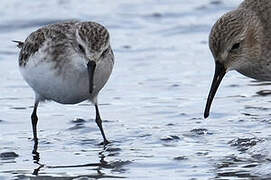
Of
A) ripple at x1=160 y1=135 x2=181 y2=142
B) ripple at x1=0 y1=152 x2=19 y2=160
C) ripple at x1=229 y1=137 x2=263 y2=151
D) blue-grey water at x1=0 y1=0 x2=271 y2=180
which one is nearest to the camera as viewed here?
blue-grey water at x1=0 y1=0 x2=271 y2=180

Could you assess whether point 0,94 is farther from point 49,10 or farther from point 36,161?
point 49,10

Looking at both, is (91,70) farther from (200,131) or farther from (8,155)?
(200,131)

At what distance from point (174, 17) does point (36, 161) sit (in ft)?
20.8

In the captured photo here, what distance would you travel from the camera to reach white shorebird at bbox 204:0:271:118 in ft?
29.0

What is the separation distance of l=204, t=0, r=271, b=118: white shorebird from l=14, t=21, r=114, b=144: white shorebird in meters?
1.08

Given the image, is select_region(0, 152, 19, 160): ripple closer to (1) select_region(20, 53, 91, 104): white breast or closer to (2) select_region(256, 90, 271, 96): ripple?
(1) select_region(20, 53, 91, 104): white breast

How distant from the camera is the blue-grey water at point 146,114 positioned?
844 cm

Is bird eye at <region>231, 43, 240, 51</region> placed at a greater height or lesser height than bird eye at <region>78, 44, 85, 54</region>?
greater

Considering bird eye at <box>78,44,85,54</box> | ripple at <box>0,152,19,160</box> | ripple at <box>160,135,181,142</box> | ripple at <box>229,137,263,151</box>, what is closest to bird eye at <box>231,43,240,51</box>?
ripple at <box>229,137,263,151</box>

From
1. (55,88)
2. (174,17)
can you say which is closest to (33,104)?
(55,88)

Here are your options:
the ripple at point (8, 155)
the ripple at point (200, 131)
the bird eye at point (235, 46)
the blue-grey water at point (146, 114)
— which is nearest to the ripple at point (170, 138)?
the blue-grey water at point (146, 114)

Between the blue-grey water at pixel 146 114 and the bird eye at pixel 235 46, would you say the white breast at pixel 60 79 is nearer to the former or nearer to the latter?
the blue-grey water at pixel 146 114

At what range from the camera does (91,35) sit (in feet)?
30.1

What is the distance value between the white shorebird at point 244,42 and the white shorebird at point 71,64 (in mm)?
1082
